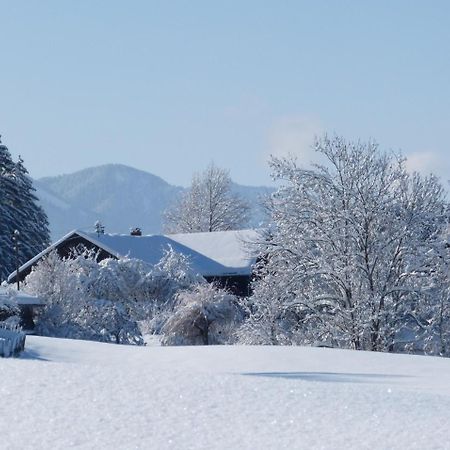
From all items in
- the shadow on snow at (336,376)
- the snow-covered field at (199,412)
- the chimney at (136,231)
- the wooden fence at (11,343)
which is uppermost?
the chimney at (136,231)

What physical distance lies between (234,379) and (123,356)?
30.6 feet

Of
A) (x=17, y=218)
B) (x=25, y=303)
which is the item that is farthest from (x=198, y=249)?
(x=25, y=303)

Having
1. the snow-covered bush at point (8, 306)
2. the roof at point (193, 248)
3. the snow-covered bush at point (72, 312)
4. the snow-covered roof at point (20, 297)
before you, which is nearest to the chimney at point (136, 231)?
the roof at point (193, 248)

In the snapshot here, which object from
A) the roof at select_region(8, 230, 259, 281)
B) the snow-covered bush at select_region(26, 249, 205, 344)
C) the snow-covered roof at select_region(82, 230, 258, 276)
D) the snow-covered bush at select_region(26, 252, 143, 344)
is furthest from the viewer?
the snow-covered roof at select_region(82, 230, 258, 276)

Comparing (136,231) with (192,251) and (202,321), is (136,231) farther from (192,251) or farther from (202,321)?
(202,321)

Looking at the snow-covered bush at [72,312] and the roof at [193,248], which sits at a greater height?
the roof at [193,248]

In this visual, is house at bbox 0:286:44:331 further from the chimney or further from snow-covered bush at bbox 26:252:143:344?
the chimney

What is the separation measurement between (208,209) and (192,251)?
23481 mm

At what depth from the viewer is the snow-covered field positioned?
1063cm

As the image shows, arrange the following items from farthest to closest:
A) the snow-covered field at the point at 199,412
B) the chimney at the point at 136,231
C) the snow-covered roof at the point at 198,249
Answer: the chimney at the point at 136,231
the snow-covered roof at the point at 198,249
the snow-covered field at the point at 199,412

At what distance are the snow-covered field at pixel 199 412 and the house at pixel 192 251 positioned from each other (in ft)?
122

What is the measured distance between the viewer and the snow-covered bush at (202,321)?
40.2 meters

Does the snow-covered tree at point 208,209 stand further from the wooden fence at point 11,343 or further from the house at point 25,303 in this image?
the wooden fence at point 11,343

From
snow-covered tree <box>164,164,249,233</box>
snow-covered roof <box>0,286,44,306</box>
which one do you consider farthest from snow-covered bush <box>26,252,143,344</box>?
snow-covered tree <box>164,164,249,233</box>
